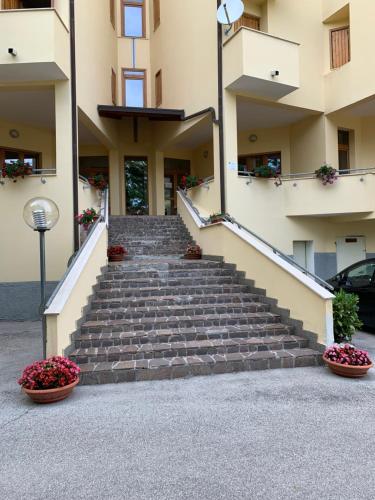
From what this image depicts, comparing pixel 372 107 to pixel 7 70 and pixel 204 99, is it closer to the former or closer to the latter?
pixel 204 99

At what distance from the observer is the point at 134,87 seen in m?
14.6

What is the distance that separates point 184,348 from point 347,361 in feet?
7.76

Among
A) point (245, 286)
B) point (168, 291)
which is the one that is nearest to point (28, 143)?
point (168, 291)

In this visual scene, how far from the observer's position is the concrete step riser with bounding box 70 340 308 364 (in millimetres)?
5301

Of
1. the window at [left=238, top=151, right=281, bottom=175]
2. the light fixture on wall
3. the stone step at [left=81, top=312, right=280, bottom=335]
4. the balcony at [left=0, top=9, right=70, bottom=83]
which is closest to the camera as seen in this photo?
the stone step at [left=81, top=312, right=280, bottom=335]

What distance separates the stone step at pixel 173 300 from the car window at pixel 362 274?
250 centimetres

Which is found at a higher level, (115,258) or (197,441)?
(115,258)

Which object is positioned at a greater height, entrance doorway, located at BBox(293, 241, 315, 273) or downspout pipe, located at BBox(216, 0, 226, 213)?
downspout pipe, located at BBox(216, 0, 226, 213)

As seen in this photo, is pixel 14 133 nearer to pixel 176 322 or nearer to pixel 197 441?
pixel 176 322

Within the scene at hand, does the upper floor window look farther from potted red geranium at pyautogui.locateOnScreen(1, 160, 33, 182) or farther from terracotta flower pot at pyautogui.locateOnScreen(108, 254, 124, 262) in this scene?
terracotta flower pot at pyautogui.locateOnScreen(108, 254, 124, 262)

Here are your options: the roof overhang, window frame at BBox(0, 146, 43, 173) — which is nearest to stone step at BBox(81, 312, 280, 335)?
window frame at BBox(0, 146, 43, 173)

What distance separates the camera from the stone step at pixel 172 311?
6445 mm

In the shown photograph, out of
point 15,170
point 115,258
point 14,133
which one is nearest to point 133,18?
Result: point 14,133

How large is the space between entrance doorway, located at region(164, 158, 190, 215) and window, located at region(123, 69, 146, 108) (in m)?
2.57
